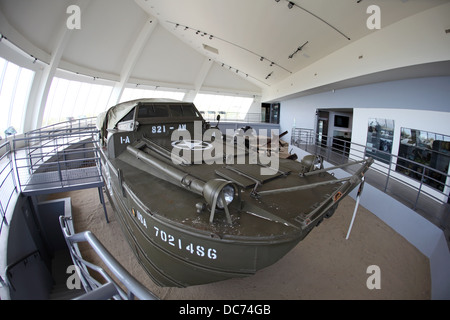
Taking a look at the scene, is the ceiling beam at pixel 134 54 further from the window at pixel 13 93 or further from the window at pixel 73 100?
the window at pixel 13 93

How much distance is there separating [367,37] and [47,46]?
1144 centimetres

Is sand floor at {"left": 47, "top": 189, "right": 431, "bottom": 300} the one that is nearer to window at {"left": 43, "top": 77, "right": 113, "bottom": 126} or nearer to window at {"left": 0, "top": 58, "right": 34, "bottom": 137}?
window at {"left": 0, "top": 58, "right": 34, "bottom": 137}

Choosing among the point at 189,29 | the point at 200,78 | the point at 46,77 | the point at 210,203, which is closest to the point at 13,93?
the point at 46,77

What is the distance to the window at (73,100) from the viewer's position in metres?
12.7

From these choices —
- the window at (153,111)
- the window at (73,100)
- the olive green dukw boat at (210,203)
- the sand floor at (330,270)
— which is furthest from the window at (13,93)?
the sand floor at (330,270)

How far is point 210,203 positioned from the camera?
2.26m

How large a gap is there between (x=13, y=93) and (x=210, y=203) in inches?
419

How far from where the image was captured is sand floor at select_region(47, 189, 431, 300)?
120 inches

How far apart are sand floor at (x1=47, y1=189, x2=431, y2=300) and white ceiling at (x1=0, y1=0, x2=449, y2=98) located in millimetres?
4546

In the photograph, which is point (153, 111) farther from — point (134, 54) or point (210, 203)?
point (134, 54)

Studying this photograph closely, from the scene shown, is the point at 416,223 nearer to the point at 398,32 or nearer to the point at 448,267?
the point at 448,267

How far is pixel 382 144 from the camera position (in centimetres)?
686

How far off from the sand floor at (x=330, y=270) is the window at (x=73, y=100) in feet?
37.7
